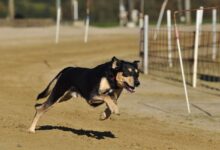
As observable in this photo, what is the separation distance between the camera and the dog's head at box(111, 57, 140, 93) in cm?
996

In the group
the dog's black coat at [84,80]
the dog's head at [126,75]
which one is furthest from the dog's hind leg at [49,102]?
the dog's head at [126,75]

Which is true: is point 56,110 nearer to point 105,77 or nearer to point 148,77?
point 105,77

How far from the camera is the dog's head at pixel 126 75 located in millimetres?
9961

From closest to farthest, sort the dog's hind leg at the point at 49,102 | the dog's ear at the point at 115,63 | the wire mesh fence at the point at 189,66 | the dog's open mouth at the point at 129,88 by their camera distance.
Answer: the dog's open mouth at the point at 129,88
the dog's ear at the point at 115,63
the dog's hind leg at the point at 49,102
the wire mesh fence at the point at 189,66

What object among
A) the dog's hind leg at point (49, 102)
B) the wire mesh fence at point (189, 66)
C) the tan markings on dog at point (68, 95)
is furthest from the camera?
the wire mesh fence at point (189, 66)

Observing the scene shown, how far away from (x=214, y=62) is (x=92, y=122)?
45.4ft

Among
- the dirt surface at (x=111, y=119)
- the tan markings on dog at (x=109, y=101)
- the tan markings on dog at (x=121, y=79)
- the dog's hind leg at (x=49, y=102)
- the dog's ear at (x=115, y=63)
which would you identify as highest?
the dog's ear at (x=115, y=63)

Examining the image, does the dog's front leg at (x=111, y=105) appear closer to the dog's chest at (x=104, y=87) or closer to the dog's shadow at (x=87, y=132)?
the dog's chest at (x=104, y=87)

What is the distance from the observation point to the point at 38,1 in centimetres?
7506

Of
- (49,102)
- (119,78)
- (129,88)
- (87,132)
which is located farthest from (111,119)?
(129,88)

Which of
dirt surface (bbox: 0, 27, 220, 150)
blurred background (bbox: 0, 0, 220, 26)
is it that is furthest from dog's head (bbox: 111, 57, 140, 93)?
blurred background (bbox: 0, 0, 220, 26)

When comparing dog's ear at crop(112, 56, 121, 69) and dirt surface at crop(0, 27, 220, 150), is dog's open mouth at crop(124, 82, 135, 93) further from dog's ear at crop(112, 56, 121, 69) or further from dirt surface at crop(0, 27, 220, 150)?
dirt surface at crop(0, 27, 220, 150)

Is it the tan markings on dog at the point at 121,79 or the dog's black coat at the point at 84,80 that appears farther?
the dog's black coat at the point at 84,80

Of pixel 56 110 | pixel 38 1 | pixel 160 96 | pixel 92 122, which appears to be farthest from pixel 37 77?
pixel 38 1
